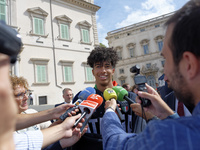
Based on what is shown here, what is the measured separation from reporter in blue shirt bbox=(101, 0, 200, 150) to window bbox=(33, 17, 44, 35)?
556 inches

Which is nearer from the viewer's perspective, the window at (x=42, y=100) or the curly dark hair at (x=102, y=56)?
the curly dark hair at (x=102, y=56)

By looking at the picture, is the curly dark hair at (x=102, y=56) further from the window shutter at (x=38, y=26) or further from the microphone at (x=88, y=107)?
the window shutter at (x=38, y=26)

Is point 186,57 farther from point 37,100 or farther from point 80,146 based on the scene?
point 37,100

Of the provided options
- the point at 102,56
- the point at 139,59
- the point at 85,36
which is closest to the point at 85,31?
the point at 85,36

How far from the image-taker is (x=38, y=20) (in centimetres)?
1378

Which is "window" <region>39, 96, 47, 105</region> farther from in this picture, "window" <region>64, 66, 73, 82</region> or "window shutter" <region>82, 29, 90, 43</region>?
"window shutter" <region>82, 29, 90, 43</region>

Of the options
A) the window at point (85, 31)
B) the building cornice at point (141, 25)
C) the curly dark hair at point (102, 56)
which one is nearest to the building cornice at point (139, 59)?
the building cornice at point (141, 25)

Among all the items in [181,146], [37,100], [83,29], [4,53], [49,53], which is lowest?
[37,100]

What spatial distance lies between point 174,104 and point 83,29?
605 inches

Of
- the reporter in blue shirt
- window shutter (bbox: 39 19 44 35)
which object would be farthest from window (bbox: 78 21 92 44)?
the reporter in blue shirt

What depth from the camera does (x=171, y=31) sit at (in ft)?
3.33

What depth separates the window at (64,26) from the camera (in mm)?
14925

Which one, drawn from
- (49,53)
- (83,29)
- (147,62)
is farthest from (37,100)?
(147,62)

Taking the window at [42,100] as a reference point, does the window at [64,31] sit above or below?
above
